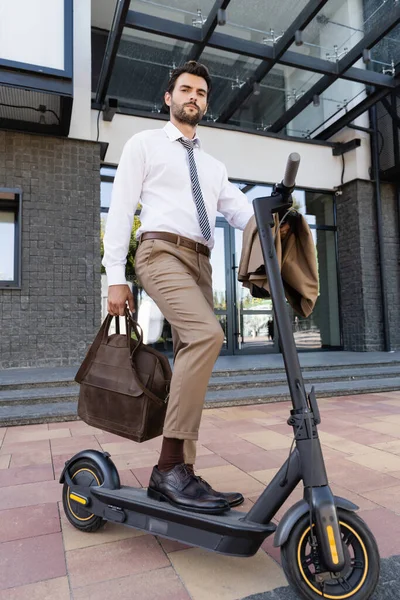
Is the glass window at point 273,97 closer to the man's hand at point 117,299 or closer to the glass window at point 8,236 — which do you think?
the glass window at point 8,236

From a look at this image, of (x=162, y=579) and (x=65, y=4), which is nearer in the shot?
(x=162, y=579)

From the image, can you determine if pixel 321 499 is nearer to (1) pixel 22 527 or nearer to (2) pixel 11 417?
(1) pixel 22 527

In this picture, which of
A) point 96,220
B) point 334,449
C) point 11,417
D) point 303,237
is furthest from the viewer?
point 96,220

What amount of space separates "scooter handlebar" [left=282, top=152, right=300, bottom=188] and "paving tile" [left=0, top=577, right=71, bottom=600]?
1368 millimetres

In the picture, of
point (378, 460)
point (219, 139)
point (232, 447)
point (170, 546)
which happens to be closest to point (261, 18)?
point (219, 139)

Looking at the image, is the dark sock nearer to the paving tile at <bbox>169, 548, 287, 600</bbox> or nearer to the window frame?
the paving tile at <bbox>169, 548, 287, 600</bbox>

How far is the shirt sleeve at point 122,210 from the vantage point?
172 centimetres

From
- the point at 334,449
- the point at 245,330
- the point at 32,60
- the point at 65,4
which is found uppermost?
the point at 65,4

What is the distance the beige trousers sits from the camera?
4.95ft

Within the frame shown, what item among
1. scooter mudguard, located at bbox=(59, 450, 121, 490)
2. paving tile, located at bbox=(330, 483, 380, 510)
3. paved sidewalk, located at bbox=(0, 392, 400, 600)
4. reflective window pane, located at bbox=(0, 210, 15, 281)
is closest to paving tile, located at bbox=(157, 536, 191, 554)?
paved sidewalk, located at bbox=(0, 392, 400, 600)

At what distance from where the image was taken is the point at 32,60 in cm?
517

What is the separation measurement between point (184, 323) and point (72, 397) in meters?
3.07

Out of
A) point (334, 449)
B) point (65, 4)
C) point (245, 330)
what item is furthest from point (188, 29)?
point (334, 449)

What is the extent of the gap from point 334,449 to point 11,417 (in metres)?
2.59
